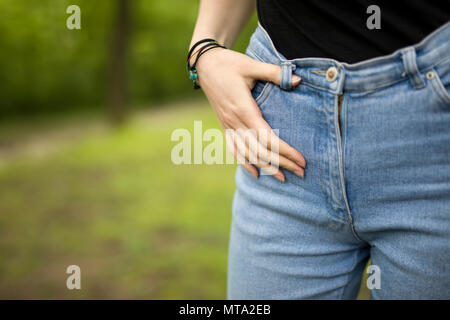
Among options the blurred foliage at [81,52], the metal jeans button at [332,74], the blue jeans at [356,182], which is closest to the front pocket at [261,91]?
the blue jeans at [356,182]

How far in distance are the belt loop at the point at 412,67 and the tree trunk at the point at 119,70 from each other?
747 centimetres

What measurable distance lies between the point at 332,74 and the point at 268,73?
0.14 metres

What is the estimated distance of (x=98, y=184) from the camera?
490 centimetres

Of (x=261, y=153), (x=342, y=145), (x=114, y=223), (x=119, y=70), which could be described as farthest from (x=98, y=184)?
(x=342, y=145)

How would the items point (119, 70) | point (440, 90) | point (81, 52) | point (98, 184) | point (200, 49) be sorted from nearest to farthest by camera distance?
point (440, 90)
point (200, 49)
point (98, 184)
point (119, 70)
point (81, 52)

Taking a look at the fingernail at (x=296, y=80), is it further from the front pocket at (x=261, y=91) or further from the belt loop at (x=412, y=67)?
the belt loop at (x=412, y=67)

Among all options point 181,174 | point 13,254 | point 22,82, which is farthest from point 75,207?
point 22,82

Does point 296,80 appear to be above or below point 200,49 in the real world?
below

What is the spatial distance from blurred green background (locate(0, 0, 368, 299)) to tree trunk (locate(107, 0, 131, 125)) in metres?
0.02

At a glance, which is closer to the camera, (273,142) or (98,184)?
(273,142)

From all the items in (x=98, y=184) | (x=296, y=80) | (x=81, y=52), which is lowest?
(x=296, y=80)

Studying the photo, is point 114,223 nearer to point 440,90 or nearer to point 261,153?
point 261,153
